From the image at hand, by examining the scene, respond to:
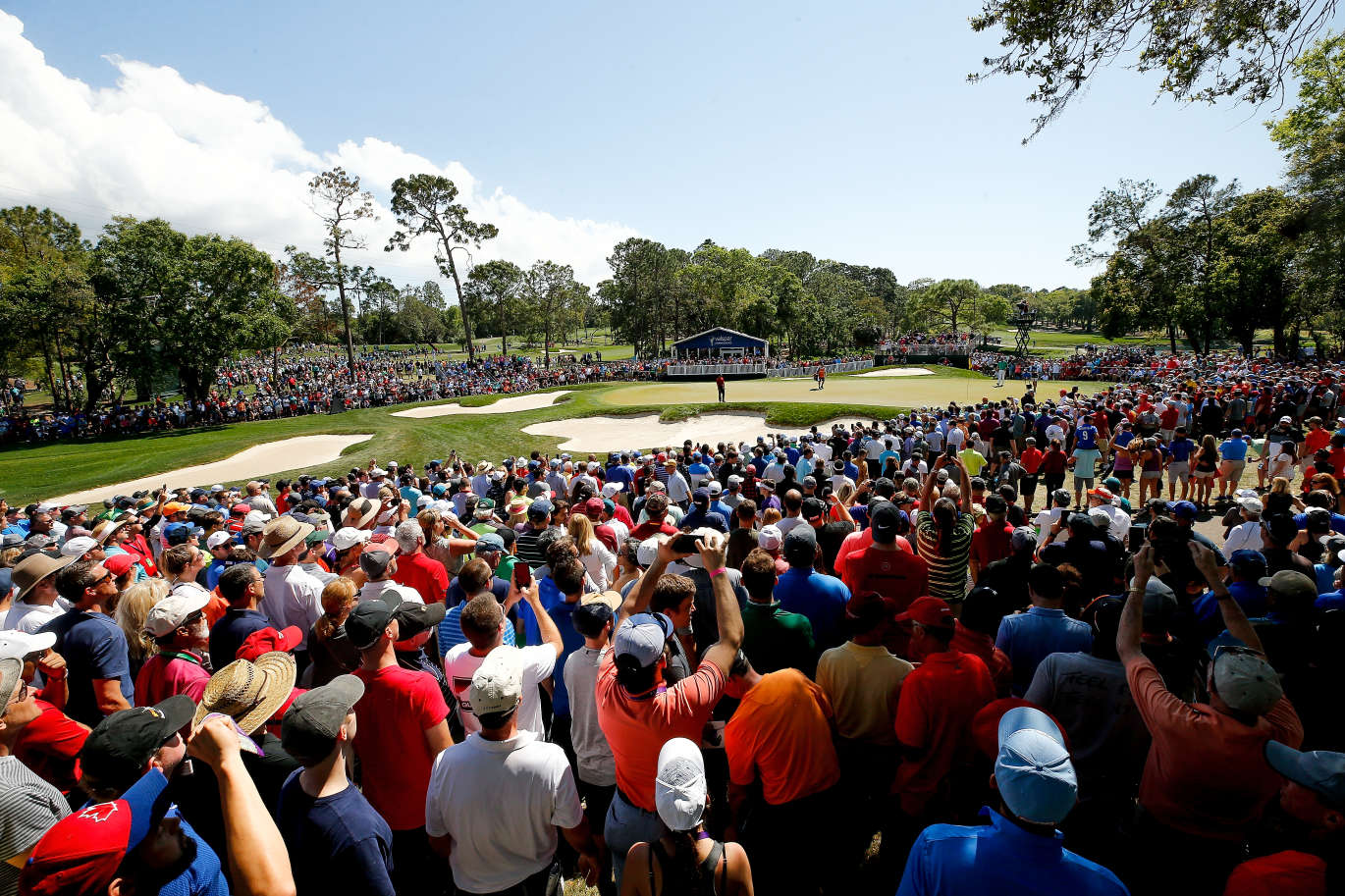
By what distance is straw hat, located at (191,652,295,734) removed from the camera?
275 cm

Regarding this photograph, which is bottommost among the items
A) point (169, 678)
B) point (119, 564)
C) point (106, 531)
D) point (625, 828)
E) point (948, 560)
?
point (625, 828)

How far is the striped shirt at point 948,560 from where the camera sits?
19.5 feet

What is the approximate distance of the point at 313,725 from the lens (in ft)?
8.00

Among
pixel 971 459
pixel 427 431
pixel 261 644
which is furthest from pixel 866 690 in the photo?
pixel 427 431

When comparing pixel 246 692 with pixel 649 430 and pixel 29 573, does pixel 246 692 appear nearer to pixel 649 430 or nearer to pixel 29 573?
pixel 29 573

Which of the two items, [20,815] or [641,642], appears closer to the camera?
[20,815]

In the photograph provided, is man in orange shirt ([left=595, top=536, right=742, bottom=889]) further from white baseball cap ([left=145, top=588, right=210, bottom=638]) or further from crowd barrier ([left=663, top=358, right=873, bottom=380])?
crowd barrier ([left=663, top=358, right=873, bottom=380])

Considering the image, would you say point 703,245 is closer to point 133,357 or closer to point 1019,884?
point 133,357

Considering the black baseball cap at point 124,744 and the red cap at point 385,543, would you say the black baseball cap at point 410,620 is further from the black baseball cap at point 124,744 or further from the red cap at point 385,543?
the red cap at point 385,543

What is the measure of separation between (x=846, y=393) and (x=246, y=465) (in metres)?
27.2

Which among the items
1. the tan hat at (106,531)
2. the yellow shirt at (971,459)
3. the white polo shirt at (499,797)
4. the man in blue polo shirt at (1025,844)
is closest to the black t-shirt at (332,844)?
the white polo shirt at (499,797)

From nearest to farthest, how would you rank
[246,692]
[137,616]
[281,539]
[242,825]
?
[242,825] < [246,692] < [137,616] < [281,539]

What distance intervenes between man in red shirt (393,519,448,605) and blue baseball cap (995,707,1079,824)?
5.42 metres

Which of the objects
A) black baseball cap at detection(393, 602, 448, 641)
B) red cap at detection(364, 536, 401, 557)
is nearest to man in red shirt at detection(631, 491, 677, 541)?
red cap at detection(364, 536, 401, 557)
